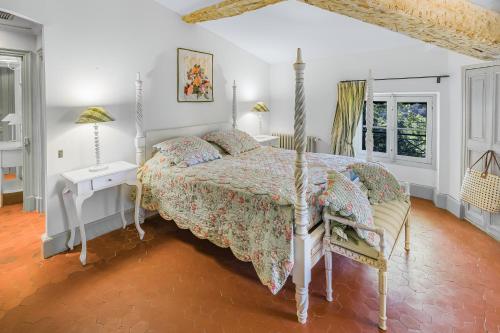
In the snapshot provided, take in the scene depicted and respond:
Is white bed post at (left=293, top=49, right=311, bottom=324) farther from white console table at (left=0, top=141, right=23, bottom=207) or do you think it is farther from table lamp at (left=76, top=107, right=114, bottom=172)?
white console table at (left=0, top=141, right=23, bottom=207)

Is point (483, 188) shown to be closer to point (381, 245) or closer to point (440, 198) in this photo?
point (440, 198)

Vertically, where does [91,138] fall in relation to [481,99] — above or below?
below

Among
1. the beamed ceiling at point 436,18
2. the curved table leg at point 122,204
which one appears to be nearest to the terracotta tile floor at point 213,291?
the curved table leg at point 122,204

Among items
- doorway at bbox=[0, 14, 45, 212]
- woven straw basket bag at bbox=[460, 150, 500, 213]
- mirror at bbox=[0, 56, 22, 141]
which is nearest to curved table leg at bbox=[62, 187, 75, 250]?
doorway at bbox=[0, 14, 45, 212]

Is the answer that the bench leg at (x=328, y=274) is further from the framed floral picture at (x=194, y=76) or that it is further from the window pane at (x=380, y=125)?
the window pane at (x=380, y=125)

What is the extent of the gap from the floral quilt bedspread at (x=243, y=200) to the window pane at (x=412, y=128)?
1.80 m

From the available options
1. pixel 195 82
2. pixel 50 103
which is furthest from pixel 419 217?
pixel 50 103

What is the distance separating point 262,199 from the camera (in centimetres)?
242

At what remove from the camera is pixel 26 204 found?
4.21 metres

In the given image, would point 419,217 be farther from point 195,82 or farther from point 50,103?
point 50,103

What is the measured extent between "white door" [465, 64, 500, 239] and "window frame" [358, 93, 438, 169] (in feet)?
2.91

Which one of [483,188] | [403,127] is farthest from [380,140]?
[483,188]

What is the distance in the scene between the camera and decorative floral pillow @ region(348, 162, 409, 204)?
2910mm

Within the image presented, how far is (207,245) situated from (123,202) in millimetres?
1268
